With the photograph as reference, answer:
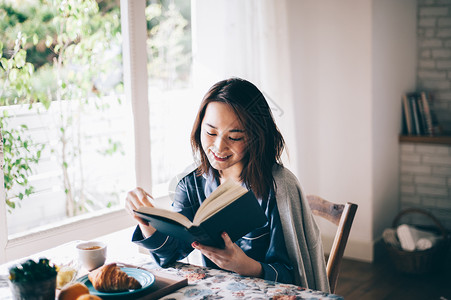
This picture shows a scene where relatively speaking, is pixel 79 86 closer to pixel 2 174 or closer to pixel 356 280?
pixel 2 174

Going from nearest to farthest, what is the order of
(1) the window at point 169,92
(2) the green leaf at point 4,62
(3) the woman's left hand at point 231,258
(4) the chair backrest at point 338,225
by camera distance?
(3) the woman's left hand at point 231,258
(4) the chair backrest at point 338,225
(2) the green leaf at point 4,62
(1) the window at point 169,92

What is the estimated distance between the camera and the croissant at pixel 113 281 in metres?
1.33

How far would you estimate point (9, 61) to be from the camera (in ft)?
6.79

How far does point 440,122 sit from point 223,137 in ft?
9.06

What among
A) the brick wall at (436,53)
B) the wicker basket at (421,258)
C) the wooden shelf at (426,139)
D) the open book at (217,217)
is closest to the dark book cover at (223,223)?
the open book at (217,217)

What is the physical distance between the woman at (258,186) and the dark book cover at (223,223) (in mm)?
196

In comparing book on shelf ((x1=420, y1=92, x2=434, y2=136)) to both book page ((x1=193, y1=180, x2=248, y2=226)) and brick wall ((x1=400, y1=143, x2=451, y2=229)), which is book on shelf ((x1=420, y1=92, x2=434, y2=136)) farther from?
book page ((x1=193, y1=180, x2=248, y2=226))

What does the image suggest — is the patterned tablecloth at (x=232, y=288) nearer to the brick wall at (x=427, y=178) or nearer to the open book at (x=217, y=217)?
the open book at (x=217, y=217)

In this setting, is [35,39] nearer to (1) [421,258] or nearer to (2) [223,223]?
(2) [223,223]

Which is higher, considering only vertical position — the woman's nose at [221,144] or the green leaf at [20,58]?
the green leaf at [20,58]

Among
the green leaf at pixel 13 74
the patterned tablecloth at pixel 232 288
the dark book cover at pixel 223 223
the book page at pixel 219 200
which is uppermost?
the green leaf at pixel 13 74

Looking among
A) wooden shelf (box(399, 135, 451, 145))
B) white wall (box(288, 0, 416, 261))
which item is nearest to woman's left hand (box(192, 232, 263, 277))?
white wall (box(288, 0, 416, 261))

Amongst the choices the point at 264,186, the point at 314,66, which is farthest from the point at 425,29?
the point at 264,186

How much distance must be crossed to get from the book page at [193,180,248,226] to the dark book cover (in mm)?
13
